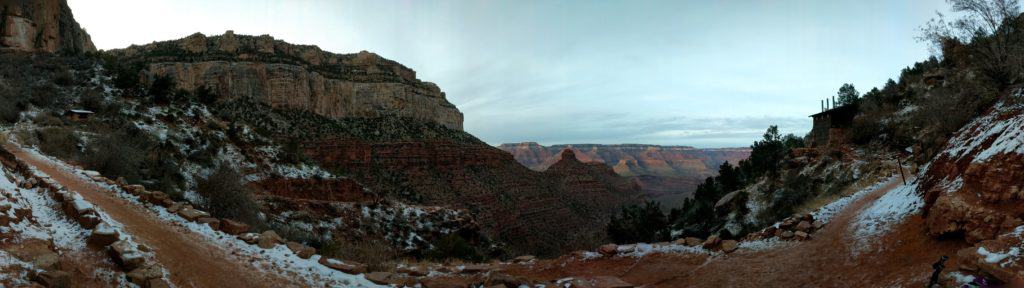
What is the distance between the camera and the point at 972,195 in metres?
7.32

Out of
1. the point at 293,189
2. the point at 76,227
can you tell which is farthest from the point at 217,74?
the point at 76,227

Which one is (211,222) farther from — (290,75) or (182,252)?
(290,75)

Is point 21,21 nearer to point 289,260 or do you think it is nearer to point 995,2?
point 289,260

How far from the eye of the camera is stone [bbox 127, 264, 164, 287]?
19.4 ft

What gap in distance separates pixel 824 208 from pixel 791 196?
5957 millimetres

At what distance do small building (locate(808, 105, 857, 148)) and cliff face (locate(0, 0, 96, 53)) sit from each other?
4586 centimetres

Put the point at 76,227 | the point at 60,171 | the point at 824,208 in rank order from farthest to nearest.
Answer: the point at 824,208
the point at 60,171
the point at 76,227

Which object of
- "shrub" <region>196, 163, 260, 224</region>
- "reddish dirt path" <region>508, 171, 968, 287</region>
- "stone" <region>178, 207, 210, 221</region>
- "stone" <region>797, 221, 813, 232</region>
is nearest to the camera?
"reddish dirt path" <region>508, 171, 968, 287</region>

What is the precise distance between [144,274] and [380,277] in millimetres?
3354

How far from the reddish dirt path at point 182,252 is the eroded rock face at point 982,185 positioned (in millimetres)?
10173

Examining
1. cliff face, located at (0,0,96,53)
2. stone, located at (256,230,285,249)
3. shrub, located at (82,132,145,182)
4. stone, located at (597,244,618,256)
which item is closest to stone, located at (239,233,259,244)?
stone, located at (256,230,285,249)

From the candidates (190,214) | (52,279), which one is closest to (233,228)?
(190,214)

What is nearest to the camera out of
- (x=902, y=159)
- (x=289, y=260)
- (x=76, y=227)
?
(x=76, y=227)

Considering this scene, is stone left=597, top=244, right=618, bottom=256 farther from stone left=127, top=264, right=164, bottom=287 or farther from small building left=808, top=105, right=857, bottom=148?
small building left=808, top=105, right=857, bottom=148
